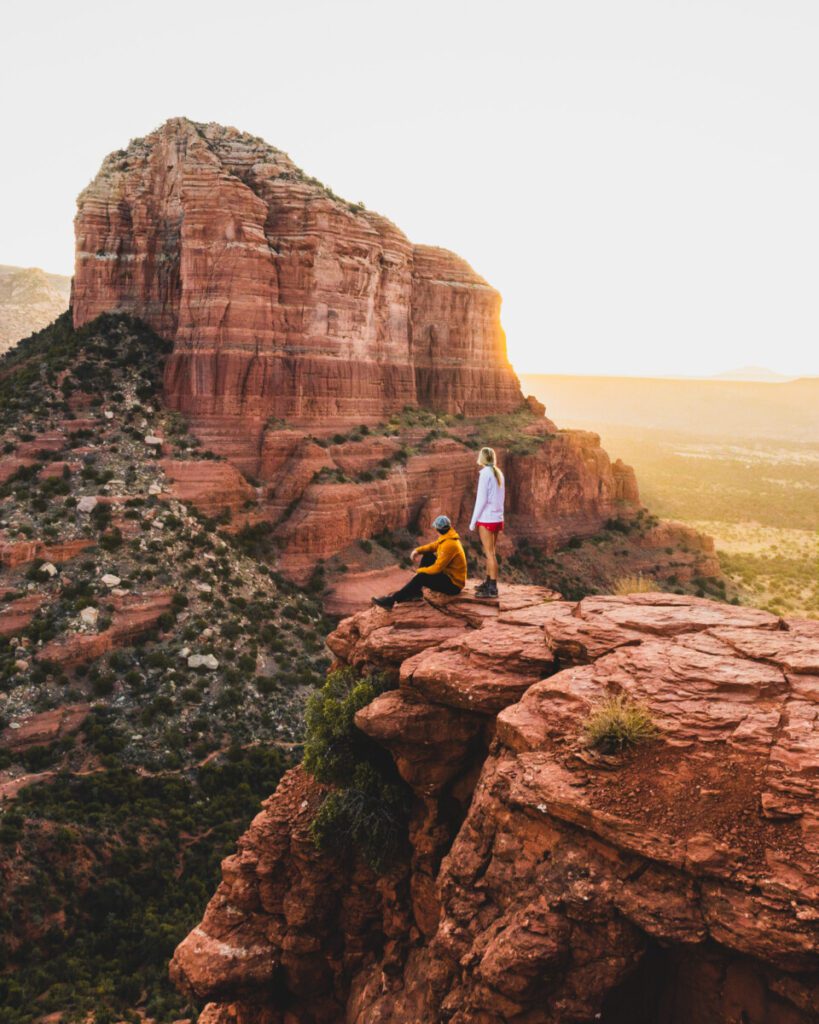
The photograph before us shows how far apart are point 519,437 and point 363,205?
76.7ft

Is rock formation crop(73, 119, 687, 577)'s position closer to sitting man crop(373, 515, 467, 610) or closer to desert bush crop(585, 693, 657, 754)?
sitting man crop(373, 515, 467, 610)

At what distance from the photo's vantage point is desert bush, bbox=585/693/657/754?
8984 mm

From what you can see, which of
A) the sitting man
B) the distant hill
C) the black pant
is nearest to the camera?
the sitting man

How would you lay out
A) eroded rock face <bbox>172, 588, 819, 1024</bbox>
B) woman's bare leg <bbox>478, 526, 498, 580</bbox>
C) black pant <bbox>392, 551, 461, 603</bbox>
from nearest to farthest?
eroded rock face <bbox>172, 588, 819, 1024</bbox> < black pant <bbox>392, 551, 461, 603</bbox> < woman's bare leg <bbox>478, 526, 498, 580</bbox>

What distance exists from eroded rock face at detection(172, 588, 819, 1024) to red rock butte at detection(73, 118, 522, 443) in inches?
1363

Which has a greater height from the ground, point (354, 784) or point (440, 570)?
point (440, 570)

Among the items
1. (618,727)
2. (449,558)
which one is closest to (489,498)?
(449,558)

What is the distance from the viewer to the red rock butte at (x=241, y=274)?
142ft

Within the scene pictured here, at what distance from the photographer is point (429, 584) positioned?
579 inches

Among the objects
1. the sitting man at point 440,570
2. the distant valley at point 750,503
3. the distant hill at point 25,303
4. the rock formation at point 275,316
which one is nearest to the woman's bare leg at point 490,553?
the sitting man at point 440,570

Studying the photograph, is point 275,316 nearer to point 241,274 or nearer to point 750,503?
point 241,274

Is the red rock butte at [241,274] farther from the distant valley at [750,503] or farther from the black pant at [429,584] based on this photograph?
the distant valley at [750,503]

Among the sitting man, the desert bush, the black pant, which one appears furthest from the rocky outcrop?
the desert bush

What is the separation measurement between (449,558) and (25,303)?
156726mm
